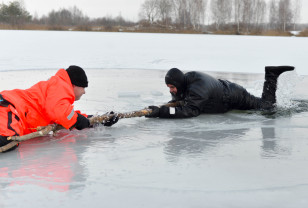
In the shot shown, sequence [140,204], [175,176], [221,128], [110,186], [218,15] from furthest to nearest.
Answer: [218,15], [221,128], [175,176], [110,186], [140,204]

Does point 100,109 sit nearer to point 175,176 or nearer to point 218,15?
point 175,176

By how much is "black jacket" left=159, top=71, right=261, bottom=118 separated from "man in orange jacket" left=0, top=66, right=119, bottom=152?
1296 mm

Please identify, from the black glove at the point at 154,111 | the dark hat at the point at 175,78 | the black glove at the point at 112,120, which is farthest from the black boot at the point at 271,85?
the black glove at the point at 112,120

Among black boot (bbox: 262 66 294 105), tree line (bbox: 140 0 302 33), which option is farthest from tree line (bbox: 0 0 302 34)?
black boot (bbox: 262 66 294 105)

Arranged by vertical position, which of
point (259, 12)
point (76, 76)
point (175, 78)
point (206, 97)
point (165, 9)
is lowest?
point (206, 97)

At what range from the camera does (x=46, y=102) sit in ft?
10.4

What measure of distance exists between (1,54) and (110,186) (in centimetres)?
1185

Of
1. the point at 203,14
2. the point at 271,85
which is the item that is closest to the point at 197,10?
the point at 203,14

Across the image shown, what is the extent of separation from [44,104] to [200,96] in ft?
6.31

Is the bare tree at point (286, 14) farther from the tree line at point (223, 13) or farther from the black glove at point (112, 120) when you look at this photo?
the black glove at point (112, 120)

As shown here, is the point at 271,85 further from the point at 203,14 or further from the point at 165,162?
the point at 203,14

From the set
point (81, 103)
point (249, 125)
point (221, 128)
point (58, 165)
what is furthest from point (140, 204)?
point (81, 103)

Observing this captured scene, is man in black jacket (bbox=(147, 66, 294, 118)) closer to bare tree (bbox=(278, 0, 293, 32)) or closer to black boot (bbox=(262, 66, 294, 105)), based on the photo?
black boot (bbox=(262, 66, 294, 105))

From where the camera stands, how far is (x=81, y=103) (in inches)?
205
